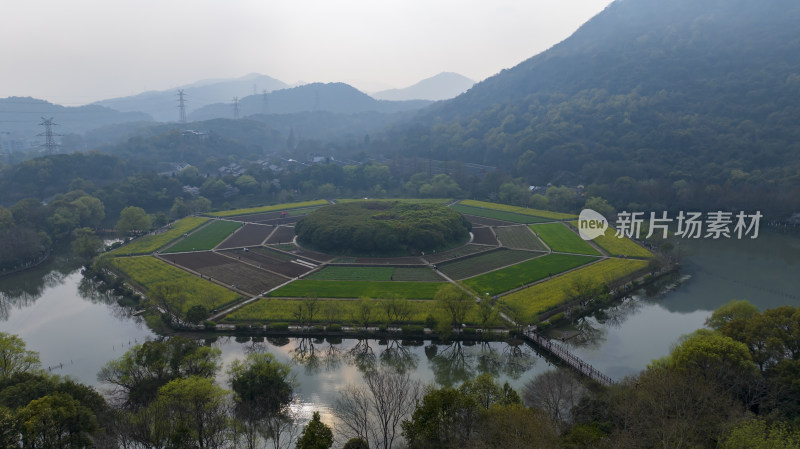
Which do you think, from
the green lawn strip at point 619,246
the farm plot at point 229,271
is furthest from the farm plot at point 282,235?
Answer: the green lawn strip at point 619,246

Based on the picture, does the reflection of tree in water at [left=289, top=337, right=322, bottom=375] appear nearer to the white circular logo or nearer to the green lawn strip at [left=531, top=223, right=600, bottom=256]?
the green lawn strip at [left=531, top=223, right=600, bottom=256]

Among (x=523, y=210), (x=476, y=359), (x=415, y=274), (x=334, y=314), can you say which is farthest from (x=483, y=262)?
(x=523, y=210)

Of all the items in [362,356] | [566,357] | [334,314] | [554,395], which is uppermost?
[554,395]

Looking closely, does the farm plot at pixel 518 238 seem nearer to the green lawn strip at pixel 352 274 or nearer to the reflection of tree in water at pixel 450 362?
the green lawn strip at pixel 352 274

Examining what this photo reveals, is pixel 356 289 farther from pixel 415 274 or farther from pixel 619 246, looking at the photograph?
pixel 619 246

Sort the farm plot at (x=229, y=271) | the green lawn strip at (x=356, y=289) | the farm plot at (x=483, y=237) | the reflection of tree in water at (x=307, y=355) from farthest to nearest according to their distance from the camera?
the farm plot at (x=483, y=237)
the farm plot at (x=229, y=271)
the green lawn strip at (x=356, y=289)
the reflection of tree in water at (x=307, y=355)

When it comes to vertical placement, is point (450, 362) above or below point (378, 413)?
below

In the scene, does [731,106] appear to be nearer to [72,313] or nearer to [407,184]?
[407,184]

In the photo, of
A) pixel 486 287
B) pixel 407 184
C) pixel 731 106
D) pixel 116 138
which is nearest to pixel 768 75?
pixel 731 106
